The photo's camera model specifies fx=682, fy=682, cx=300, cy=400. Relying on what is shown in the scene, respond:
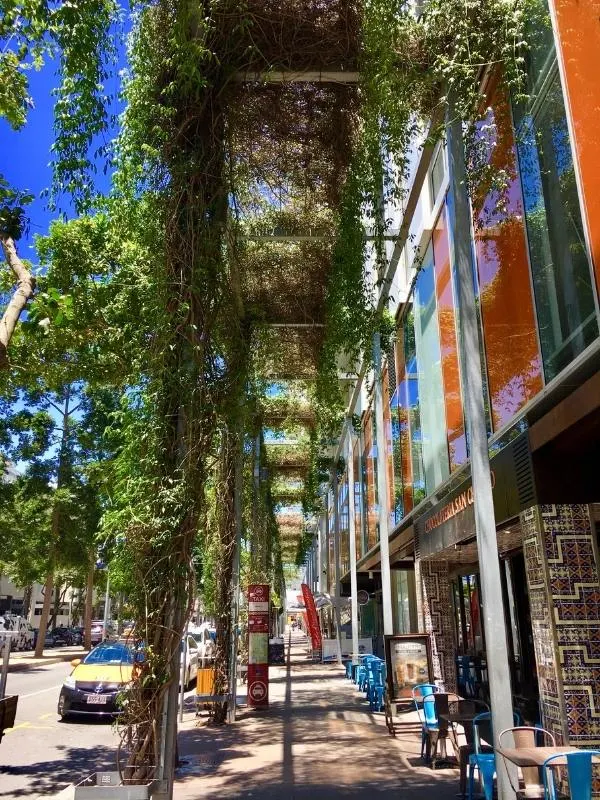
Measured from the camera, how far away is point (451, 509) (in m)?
10.6

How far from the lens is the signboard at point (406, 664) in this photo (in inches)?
409

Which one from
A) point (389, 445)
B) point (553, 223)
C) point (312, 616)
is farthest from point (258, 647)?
point (312, 616)

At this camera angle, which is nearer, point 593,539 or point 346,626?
point 593,539

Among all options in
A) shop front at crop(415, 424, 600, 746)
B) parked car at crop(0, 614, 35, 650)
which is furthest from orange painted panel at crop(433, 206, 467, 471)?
parked car at crop(0, 614, 35, 650)

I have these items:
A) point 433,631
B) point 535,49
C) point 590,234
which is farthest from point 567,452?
point 433,631

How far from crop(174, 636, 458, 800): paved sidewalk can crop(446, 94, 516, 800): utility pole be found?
212cm

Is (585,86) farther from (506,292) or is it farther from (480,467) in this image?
(480,467)

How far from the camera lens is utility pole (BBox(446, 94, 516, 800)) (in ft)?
16.8

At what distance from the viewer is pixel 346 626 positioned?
38406 millimetres

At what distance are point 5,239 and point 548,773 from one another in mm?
6572

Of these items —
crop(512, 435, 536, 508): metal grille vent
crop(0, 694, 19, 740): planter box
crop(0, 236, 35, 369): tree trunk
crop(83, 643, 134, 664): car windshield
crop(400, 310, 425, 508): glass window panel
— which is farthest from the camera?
crop(400, 310, 425, 508): glass window panel

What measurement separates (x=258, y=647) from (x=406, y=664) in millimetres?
4806

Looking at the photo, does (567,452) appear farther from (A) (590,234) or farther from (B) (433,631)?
(B) (433,631)

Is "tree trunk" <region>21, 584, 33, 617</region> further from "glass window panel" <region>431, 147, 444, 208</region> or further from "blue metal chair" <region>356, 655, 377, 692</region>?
"glass window panel" <region>431, 147, 444, 208</region>
